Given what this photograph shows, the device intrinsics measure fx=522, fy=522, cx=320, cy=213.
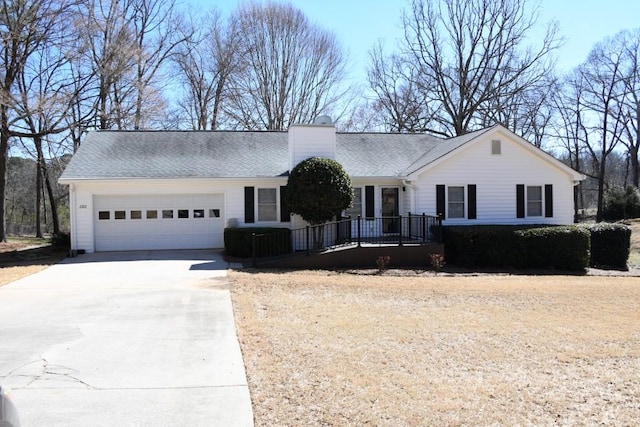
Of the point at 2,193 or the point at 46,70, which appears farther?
the point at 46,70

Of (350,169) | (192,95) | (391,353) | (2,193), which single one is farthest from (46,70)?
(391,353)

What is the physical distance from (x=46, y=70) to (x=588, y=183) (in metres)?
59.5

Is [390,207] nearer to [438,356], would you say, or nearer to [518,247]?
[518,247]

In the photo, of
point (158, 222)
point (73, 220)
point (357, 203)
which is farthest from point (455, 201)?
point (73, 220)

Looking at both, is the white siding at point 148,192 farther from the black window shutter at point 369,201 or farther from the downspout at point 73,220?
the black window shutter at point 369,201

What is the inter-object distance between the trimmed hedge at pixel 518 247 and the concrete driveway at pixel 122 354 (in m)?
8.32

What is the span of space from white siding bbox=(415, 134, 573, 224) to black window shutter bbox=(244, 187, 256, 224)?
5.71 metres

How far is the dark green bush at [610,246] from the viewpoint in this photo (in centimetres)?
1767

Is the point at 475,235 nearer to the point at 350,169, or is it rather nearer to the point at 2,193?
the point at 350,169

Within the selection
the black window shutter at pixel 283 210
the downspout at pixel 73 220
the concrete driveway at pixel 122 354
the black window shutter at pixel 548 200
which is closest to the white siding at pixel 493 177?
the black window shutter at pixel 548 200

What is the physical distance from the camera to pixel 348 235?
670 inches

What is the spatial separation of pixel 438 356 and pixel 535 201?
14.6 meters

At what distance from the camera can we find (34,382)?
5012mm

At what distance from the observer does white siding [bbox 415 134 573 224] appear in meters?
18.2
